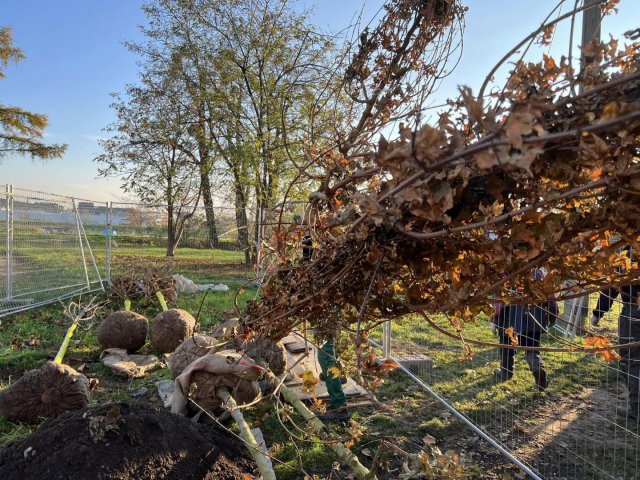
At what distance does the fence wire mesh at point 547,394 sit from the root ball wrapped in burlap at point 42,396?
3.17 metres

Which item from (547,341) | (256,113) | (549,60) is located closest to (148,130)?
(256,113)

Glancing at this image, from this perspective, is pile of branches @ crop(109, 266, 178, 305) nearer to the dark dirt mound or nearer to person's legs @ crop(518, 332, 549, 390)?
the dark dirt mound

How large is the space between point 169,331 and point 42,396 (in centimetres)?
212

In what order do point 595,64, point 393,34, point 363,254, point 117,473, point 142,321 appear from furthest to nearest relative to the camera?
point 142,321
point 117,473
point 393,34
point 363,254
point 595,64

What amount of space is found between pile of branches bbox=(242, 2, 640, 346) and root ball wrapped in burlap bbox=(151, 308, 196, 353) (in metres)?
4.56

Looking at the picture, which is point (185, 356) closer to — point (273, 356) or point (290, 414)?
point (273, 356)

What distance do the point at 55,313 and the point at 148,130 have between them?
34.6 ft

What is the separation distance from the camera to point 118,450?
2.68 metres

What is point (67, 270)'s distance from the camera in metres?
10.0

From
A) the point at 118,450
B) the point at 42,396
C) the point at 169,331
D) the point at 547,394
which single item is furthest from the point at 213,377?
the point at 547,394

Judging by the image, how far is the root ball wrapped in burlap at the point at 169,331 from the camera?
Answer: 239 inches

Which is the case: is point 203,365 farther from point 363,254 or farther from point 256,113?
point 256,113

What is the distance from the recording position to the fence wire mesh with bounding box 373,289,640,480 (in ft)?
12.0

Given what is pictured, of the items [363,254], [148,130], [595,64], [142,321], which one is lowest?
[142,321]
